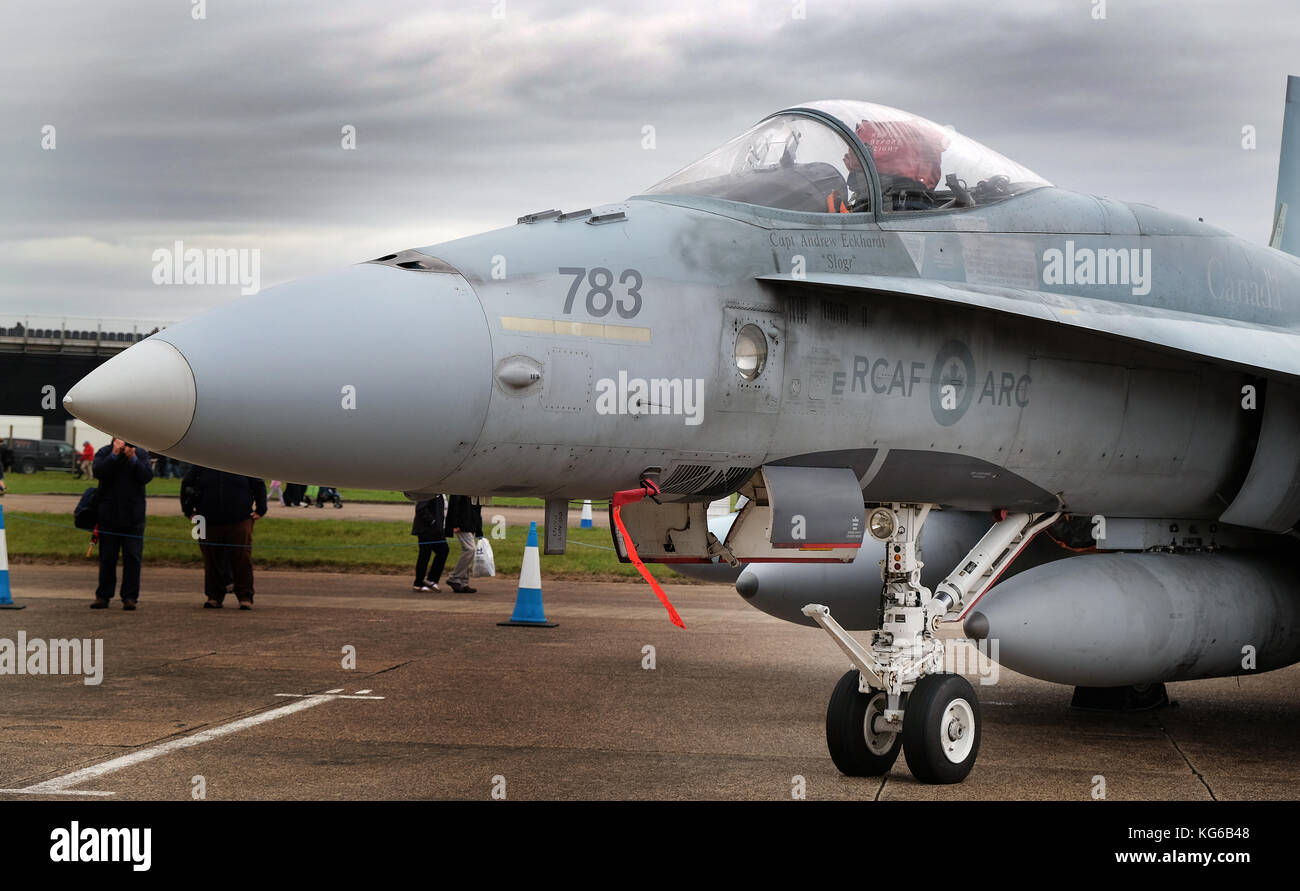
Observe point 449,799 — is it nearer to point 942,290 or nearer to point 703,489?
point 703,489

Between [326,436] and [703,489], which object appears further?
[703,489]

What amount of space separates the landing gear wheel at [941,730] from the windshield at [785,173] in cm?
237

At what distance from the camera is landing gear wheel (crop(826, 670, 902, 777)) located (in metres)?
6.52

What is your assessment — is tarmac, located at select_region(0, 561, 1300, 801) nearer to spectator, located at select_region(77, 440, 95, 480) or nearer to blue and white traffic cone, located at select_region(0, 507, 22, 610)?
blue and white traffic cone, located at select_region(0, 507, 22, 610)

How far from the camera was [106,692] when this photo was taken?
8875 mm

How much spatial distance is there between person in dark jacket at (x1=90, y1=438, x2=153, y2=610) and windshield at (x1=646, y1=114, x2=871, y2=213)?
8961 mm

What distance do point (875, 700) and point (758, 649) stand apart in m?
5.74

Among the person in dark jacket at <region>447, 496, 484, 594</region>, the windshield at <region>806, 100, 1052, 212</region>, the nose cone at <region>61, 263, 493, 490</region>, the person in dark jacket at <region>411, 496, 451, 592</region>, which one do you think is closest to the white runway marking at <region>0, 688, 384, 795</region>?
the nose cone at <region>61, 263, 493, 490</region>

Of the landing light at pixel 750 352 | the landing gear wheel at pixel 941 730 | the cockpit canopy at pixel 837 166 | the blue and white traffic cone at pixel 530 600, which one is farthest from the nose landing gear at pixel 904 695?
the blue and white traffic cone at pixel 530 600

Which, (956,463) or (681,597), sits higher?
(956,463)

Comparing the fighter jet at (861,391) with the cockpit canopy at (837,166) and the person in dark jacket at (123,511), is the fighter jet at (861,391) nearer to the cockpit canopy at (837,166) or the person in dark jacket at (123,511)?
the cockpit canopy at (837,166)

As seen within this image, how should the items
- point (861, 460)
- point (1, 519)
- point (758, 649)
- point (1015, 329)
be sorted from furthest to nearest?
1. point (1, 519)
2. point (758, 649)
3. point (1015, 329)
4. point (861, 460)

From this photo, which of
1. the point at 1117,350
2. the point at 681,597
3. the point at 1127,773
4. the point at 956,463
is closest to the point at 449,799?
the point at 956,463

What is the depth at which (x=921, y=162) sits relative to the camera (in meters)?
A: 6.88
